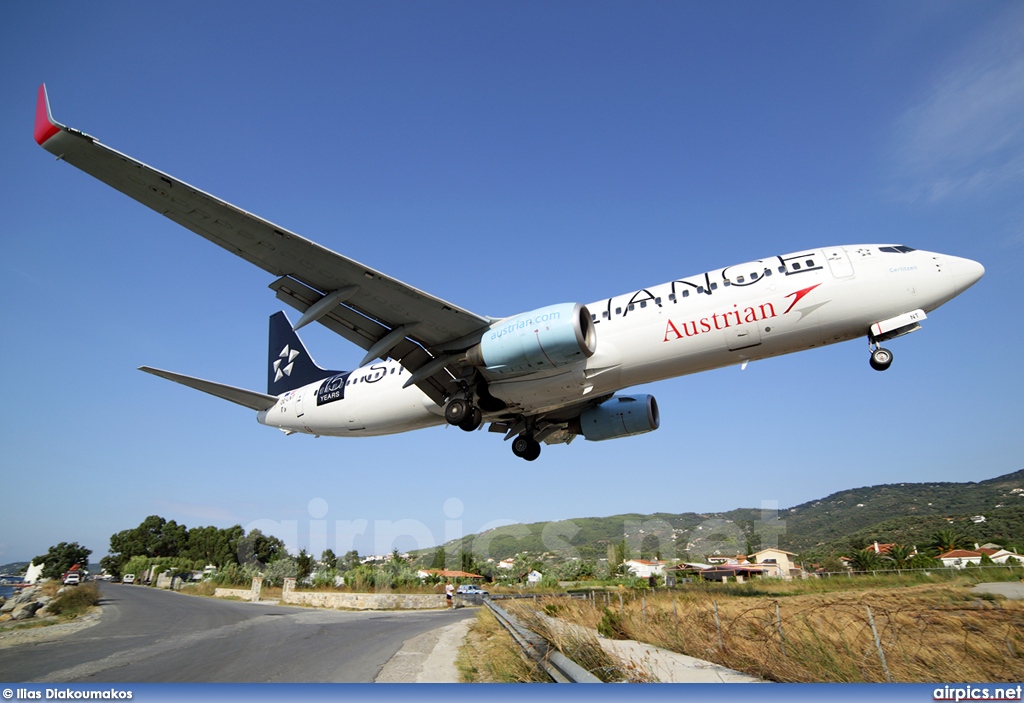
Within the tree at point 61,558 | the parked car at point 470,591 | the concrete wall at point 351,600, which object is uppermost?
the tree at point 61,558

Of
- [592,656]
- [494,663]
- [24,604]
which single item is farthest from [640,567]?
[592,656]

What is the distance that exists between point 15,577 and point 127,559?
15.4 meters

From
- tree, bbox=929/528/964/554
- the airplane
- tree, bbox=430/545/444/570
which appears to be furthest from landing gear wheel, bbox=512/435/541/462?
tree, bbox=430/545/444/570

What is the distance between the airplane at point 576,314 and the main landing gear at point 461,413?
43 mm

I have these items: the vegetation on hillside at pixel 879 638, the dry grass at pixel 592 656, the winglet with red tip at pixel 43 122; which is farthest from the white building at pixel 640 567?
the winglet with red tip at pixel 43 122

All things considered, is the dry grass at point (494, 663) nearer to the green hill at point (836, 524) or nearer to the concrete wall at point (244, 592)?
the green hill at point (836, 524)

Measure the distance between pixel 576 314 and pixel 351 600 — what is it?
976 inches

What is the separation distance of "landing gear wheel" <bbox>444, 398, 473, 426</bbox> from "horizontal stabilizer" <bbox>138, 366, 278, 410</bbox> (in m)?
8.27

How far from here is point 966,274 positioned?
1329cm

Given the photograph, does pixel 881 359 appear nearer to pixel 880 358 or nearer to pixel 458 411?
pixel 880 358

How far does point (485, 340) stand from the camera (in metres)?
14.9

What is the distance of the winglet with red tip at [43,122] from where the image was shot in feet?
33.5

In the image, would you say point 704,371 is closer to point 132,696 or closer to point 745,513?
point 132,696

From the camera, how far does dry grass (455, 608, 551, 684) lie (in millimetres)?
6273
